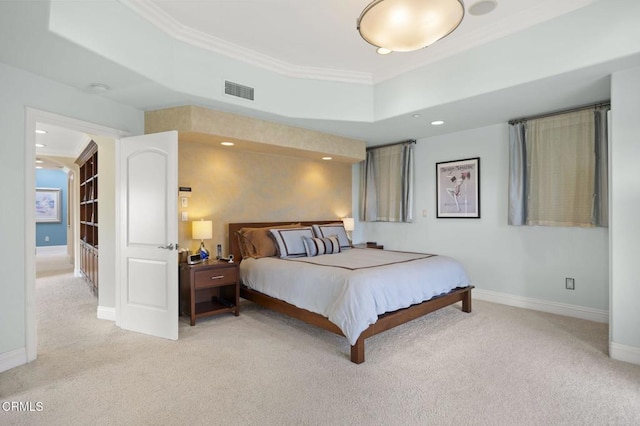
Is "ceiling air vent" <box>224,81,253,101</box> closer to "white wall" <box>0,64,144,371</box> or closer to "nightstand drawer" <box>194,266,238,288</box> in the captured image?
"white wall" <box>0,64,144,371</box>

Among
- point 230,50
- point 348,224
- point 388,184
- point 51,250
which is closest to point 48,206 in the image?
point 51,250

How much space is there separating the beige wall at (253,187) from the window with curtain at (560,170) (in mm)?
2899

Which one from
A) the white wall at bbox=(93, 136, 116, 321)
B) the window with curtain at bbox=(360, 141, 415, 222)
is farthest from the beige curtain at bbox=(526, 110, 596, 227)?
the white wall at bbox=(93, 136, 116, 321)

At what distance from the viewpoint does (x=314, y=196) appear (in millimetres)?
5883

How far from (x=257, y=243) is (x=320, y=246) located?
2.80ft

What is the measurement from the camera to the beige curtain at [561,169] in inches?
151

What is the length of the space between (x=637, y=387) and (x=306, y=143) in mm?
4191

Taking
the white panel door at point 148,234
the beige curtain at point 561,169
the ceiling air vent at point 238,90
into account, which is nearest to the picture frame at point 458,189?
the beige curtain at point 561,169

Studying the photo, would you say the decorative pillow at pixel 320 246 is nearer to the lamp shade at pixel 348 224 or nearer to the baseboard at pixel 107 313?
the lamp shade at pixel 348 224

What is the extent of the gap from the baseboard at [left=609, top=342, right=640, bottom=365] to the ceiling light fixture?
9.78 feet

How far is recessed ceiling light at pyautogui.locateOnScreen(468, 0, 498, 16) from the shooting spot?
2795 mm

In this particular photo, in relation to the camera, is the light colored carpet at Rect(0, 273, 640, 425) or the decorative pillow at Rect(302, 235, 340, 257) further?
the decorative pillow at Rect(302, 235, 340, 257)

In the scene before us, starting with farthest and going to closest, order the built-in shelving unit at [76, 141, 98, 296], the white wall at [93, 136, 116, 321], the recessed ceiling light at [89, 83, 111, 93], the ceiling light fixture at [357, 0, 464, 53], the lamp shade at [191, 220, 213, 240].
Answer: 1. the built-in shelving unit at [76, 141, 98, 296]
2. the lamp shade at [191, 220, 213, 240]
3. the white wall at [93, 136, 116, 321]
4. the recessed ceiling light at [89, 83, 111, 93]
5. the ceiling light fixture at [357, 0, 464, 53]

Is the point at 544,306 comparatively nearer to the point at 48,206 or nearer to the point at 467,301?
the point at 467,301
